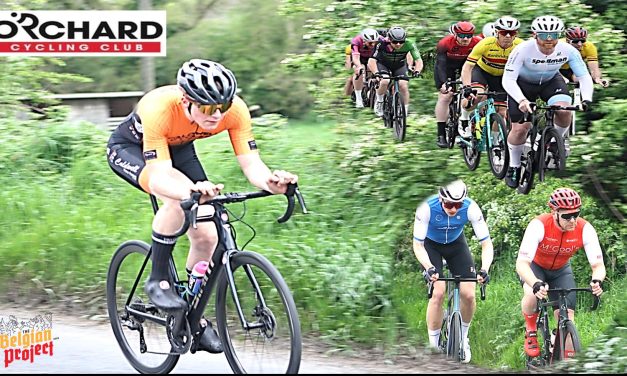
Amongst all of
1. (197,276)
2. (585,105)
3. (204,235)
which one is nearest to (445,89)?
(585,105)

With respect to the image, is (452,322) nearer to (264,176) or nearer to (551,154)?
(551,154)

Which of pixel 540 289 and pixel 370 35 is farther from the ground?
pixel 370 35

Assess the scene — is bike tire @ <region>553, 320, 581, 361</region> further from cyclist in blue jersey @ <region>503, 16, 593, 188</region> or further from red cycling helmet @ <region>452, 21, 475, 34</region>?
red cycling helmet @ <region>452, 21, 475, 34</region>

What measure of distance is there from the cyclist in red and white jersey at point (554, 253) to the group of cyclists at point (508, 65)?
0.46 metres

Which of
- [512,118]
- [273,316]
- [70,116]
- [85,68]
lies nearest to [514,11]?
[512,118]

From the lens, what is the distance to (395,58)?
912cm

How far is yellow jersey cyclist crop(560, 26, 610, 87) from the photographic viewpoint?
314 inches

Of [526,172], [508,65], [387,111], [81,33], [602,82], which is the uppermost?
[81,33]

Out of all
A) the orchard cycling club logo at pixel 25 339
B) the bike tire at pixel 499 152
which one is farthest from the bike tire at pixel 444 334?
the orchard cycling club logo at pixel 25 339

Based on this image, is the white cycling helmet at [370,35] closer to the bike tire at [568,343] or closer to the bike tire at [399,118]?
the bike tire at [399,118]

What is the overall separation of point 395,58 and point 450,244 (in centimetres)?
185

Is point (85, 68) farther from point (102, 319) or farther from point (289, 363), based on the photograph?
point (289, 363)

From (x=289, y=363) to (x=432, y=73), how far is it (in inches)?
166

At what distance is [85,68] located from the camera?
16.4m
